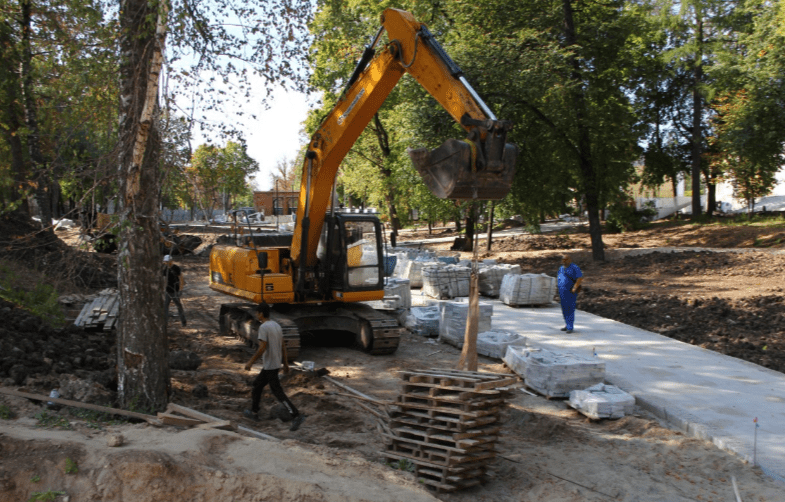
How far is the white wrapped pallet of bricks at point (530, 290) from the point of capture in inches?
671

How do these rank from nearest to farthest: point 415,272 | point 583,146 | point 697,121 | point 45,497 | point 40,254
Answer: point 45,497 < point 40,254 < point 415,272 < point 583,146 < point 697,121

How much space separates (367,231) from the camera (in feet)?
39.4

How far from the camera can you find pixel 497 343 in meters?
11.5

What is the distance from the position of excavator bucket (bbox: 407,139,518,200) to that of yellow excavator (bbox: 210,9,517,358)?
57.5 inches

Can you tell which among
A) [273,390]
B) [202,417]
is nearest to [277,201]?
[273,390]

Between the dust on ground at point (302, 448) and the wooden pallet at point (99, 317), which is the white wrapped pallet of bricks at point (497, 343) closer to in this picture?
the dust on ground at point (302, 448)

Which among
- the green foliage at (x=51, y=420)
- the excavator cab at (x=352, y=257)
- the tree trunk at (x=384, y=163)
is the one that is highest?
the tree trunk at (x=384, y=163)

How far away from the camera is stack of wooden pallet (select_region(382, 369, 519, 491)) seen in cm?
634

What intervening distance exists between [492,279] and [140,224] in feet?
42.7

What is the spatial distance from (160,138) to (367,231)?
519cm

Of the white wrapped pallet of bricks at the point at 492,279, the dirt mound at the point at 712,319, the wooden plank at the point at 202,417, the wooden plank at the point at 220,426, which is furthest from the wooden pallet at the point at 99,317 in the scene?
the dirt mound at the point at 712,319

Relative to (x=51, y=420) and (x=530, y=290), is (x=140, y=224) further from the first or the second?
(x=530, y=290)

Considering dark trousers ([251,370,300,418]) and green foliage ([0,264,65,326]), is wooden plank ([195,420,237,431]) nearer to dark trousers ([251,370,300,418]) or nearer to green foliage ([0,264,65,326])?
dark trousers ([251,370,300,418])

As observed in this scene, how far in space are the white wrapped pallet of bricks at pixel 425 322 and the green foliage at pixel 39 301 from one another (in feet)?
23.2
